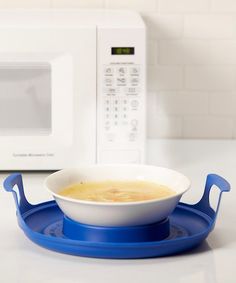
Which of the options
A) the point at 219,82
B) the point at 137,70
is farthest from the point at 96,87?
the point at 219,82

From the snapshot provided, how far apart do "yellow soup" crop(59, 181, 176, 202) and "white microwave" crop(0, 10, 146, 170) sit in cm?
→ 34

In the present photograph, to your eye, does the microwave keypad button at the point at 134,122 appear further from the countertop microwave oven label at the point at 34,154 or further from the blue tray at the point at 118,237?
the blue tray at the point at 118,237

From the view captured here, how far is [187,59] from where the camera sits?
5.95 feet

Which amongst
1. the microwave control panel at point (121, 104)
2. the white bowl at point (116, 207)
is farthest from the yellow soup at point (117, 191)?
the microwave control panel at point (121, 104)

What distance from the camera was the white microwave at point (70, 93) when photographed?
1383 mm

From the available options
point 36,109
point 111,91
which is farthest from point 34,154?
point 111,91

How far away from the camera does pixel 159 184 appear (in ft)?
3.48

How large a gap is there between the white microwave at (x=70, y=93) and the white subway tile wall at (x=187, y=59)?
0.36 m

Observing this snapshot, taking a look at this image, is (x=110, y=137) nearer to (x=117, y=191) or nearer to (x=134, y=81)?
(x=134, y=81)

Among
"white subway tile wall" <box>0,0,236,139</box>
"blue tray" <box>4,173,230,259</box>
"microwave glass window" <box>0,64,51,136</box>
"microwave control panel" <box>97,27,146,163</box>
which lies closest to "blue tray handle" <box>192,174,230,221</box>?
"blue tray" <box>4,173,230,259</box>

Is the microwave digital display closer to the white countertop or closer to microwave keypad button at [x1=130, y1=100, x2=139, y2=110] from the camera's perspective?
microwave keypad button at [x1=130, y1=100, x2=139, y2=110]

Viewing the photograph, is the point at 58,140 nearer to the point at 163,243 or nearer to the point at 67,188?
the point at 67,188

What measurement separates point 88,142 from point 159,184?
0.37m

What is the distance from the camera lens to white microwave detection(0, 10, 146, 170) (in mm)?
1383
